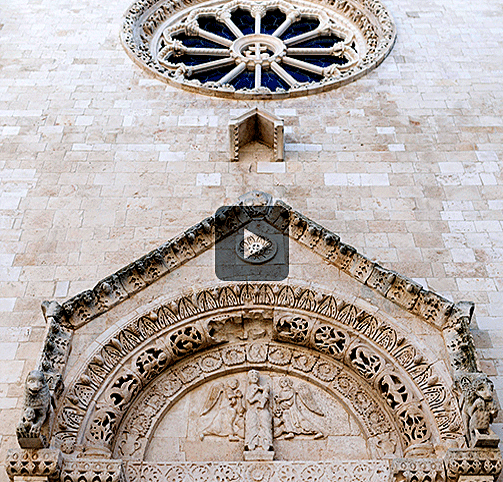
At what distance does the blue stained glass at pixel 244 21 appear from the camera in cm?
1453

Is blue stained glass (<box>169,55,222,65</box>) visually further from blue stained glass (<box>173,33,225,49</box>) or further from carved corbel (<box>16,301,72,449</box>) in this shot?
carved corbel (<box>16,301,72,449</box>)

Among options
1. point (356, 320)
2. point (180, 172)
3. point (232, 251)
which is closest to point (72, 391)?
point (232, 251)

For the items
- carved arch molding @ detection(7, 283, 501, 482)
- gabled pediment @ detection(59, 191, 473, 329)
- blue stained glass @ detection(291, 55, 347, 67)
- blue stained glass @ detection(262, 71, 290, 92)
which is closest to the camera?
carved arch molding @ detection(7, 283, 501, 482)

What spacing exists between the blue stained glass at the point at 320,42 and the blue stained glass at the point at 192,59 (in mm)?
1639

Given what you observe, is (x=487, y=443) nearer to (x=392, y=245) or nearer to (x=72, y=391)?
(x=392, y=245)

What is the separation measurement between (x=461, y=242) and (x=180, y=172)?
3.86 m

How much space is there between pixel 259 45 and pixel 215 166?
426cm

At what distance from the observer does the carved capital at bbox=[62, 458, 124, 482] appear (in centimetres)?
681

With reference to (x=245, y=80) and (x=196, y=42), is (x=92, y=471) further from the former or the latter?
(x=196, y=42)

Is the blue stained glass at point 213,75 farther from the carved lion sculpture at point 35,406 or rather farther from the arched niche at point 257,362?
the carved lion sculpture at point 35,406

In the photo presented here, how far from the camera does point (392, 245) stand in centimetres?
932
